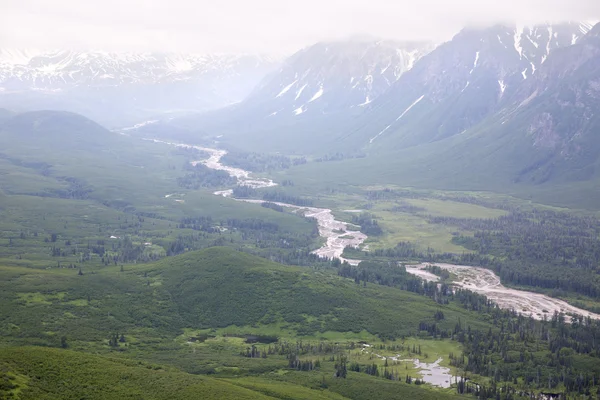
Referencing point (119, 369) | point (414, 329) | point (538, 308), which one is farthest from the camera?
point (538, 308)

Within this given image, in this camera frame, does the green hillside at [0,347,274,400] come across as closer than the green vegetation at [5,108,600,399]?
Yes

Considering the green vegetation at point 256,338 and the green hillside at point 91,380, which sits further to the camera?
the green vegetation at point 256,338

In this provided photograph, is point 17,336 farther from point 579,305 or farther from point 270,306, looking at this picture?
point 579,305

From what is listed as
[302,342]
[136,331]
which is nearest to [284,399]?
[302,342]

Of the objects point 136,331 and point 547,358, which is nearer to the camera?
point 547,358

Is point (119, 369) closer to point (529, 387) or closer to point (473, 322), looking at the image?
point (529, 387)

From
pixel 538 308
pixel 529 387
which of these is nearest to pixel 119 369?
pixel 529 387

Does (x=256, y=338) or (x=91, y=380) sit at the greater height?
(x=91, y=380)

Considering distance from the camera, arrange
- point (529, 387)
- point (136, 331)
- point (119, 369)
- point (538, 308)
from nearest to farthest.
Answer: point (119, 369) → point (529, 387) → point (136, 331) → point (538, 308)

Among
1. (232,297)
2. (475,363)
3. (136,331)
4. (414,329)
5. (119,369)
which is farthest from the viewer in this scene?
(232,297)
